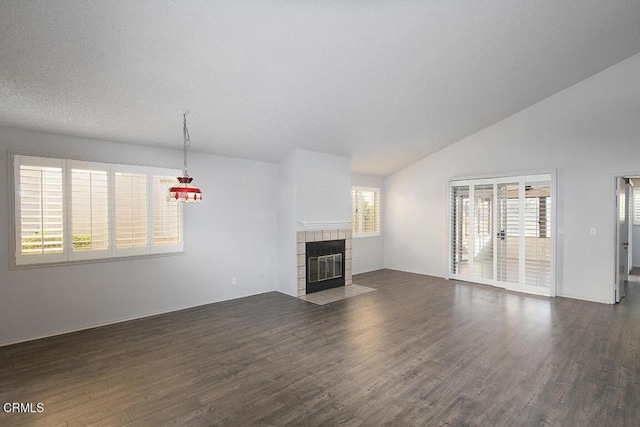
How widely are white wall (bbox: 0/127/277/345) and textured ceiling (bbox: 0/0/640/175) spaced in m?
0.27

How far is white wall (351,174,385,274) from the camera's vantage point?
7473 millimetres

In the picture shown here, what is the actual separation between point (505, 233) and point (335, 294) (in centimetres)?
346

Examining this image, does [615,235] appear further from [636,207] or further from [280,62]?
[280,62]

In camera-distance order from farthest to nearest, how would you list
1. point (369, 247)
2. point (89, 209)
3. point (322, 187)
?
point (369, 247) → point (322, 187) → point (89, 209)

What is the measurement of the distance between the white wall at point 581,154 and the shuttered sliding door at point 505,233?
0.20m

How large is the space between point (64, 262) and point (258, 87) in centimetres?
325

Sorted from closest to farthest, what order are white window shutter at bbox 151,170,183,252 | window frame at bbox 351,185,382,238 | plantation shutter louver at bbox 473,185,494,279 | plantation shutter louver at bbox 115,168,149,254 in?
plantation shutter louver at bbox 115,168,149,254
white window shutter at bbox 151,170,183,252
plantation shutter louver at bbox 473,185,494,279
window frame at bbox 351,185,382,238

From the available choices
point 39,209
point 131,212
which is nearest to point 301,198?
point 131,212

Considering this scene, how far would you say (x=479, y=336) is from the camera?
374 centimetres

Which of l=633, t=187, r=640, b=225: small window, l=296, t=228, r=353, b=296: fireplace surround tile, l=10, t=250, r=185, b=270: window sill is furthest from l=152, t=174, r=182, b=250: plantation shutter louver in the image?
l=633, t=187, r=640, b=225: small window

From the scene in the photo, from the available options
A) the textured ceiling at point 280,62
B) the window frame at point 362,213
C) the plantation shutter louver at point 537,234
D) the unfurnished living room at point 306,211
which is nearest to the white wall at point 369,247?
the window frame at point 362,213

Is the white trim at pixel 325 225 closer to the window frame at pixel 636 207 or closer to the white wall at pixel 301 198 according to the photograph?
the white wall at pixel 301 198

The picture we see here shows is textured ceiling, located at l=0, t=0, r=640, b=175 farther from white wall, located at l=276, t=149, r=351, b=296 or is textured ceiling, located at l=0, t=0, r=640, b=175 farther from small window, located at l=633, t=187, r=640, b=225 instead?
small window, located at l=633, t=187, r=640, b=225

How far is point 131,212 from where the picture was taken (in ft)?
14.3
